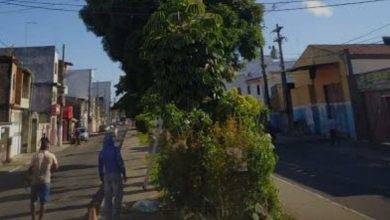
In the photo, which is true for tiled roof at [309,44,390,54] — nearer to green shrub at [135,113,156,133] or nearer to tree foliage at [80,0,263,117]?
tree foliage at [80,0,263,117]

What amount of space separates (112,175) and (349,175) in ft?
30.4

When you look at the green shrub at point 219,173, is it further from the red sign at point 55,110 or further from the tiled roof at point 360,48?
the red sign at point 55,110

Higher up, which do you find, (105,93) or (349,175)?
(105,93)

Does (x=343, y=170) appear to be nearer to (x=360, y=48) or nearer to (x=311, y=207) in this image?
(x=311, y=207)

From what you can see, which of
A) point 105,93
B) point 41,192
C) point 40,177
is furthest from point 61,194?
point 105,93

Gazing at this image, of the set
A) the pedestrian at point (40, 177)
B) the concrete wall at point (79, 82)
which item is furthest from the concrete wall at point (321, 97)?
the concrete wall at point (79, 82)

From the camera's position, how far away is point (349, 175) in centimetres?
1543

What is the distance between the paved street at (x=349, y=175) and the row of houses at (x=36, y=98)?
1801cm

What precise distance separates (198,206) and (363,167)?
11717 millimetres

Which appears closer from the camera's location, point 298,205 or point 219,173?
point 219,173

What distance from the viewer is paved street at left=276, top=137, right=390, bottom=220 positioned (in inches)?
429

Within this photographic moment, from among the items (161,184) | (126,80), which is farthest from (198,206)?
(126,80)

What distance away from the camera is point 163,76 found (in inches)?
339

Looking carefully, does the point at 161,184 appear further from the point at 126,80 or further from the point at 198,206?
the point at 126,80
